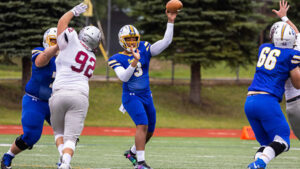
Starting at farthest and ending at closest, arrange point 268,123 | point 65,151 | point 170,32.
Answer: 1. point 170,32
2. point 268,123
3. point 65,151

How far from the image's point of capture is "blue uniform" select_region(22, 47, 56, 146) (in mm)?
6983

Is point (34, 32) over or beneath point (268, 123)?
beneath

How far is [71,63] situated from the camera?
5930 millimetres

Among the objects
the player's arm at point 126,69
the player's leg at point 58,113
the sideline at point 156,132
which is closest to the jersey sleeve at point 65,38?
the player's leg at point 58,113

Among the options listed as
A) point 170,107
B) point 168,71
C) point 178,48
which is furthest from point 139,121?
point 168,71

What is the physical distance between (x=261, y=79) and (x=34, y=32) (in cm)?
1481

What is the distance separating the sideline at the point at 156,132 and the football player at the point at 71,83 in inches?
429

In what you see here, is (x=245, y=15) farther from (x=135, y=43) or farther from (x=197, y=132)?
(x=135, y=43)

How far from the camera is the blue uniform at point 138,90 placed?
723cm

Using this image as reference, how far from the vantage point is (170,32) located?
7.32 meters

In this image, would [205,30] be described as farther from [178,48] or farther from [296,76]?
[296,76]

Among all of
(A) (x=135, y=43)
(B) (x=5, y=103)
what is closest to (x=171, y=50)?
(B) (x=5, y=103)

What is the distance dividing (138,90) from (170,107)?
620 inches

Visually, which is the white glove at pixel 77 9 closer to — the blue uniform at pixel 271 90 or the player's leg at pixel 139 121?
the player's leg at pixel 139 121
